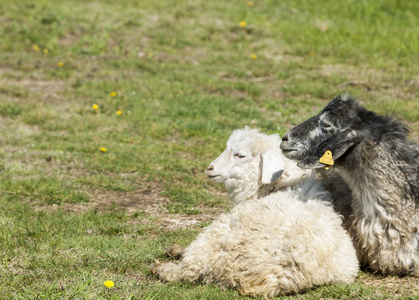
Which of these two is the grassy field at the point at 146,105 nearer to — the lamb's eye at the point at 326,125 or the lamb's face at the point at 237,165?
the lamb's face at the point at 237,165

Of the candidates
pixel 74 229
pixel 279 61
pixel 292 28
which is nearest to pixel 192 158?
pixel 74 229

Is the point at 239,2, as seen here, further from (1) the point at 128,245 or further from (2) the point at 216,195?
(1) the point at 128,245

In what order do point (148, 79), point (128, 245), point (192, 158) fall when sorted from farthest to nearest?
point (148, 79) < point (192, 158) < point (128, 245)

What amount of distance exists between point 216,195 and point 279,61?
22.0 ft

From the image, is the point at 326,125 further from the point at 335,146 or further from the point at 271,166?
the point at 271,166

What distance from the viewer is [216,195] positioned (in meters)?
7.33

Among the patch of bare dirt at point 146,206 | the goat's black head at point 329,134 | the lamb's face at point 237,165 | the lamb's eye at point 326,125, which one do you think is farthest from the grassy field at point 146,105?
the lamb's eye at point 326,125

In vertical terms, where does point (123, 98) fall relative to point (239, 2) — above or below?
below

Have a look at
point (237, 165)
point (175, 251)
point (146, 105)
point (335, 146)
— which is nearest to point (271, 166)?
point (237, 165)

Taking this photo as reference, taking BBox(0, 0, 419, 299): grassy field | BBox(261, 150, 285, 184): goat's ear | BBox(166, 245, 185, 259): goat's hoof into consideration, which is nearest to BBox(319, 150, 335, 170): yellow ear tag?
BBox(261, 150, 285, 184): goat's ear

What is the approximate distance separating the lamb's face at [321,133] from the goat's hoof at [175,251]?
133 centimetres

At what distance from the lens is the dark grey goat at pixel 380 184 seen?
15.3 ft

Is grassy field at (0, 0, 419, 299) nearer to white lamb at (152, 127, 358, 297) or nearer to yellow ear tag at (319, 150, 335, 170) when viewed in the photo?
white lamb at (152, 127, 358, 297)

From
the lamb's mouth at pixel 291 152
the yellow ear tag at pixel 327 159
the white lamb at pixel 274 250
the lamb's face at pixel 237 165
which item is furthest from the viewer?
the lamb's face at pixel 237 165
